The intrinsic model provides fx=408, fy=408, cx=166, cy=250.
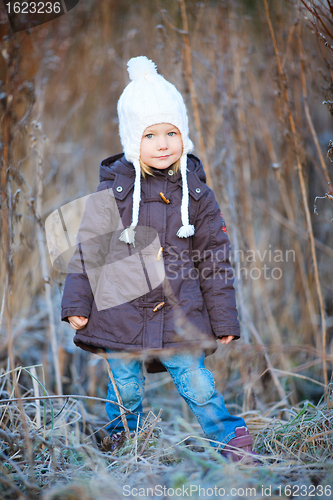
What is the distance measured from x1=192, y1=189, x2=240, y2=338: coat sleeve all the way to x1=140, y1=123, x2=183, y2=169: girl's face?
0.20 m

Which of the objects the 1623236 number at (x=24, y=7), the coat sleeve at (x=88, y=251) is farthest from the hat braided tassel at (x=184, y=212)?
the 1623236 number at (x=24, y=7)

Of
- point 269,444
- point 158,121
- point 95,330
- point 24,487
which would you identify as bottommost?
point 269,444

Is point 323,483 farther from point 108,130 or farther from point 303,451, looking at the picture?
point 108,130

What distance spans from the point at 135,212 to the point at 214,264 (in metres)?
0.34

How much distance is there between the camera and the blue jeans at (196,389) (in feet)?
4.56

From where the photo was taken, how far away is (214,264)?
4.91 feet

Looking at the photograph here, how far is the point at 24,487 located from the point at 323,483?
85 centimetres

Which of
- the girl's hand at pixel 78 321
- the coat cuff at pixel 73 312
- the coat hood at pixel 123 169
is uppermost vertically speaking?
the coat hood at pixel 123 169

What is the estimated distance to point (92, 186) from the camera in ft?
10.1

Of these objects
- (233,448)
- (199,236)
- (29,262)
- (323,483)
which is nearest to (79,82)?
(29,262)

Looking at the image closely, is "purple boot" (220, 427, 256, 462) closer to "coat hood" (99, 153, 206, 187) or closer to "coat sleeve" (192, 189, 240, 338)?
"coat sleeve" (192, 189, 240, 338)

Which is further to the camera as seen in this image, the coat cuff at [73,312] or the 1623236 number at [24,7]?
the 1623236 number at [24,7]

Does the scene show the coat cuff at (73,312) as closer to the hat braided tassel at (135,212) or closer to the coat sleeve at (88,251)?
the coat sleeve at (88,251)

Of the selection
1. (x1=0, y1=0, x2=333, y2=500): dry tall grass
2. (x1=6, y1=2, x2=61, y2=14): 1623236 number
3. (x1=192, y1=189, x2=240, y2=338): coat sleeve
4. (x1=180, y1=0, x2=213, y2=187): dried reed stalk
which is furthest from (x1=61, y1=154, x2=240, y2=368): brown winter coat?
(x1=6, y1=2, x2=61, y2=14): 1623236 number
